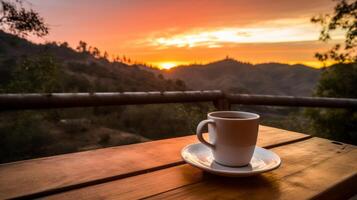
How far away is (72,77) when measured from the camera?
29.1ft

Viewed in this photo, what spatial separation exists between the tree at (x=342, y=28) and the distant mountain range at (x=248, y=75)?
2735 millimetres

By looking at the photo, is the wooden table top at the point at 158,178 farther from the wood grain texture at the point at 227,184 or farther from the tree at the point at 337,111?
the tree at the point at 337,111

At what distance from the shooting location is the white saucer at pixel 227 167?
62 cm

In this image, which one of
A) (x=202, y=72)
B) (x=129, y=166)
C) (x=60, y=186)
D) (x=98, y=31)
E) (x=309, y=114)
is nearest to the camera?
(x=60, y=186)

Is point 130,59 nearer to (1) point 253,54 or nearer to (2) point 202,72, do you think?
(2) point 202,72

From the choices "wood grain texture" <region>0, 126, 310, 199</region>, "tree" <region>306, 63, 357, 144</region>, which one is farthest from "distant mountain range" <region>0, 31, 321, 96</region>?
"wood grain texture" <region>0, 126, 310, 199</region>

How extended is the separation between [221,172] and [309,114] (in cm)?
763

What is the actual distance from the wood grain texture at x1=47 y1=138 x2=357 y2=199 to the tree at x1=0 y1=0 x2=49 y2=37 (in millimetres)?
4598

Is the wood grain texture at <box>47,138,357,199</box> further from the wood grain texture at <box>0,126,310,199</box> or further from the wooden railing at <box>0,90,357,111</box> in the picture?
the wooden railing at <box>0,90,357,111</box>

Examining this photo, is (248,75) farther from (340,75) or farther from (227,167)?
(227,167)

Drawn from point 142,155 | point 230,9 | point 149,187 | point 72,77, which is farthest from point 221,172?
point 72,77

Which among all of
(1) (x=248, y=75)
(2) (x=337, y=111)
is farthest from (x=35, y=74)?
(1) (x=248, y=75)

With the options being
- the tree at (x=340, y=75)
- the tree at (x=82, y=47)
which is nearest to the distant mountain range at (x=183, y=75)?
the tree at (x=82, y=47)

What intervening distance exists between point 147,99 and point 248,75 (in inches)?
389
